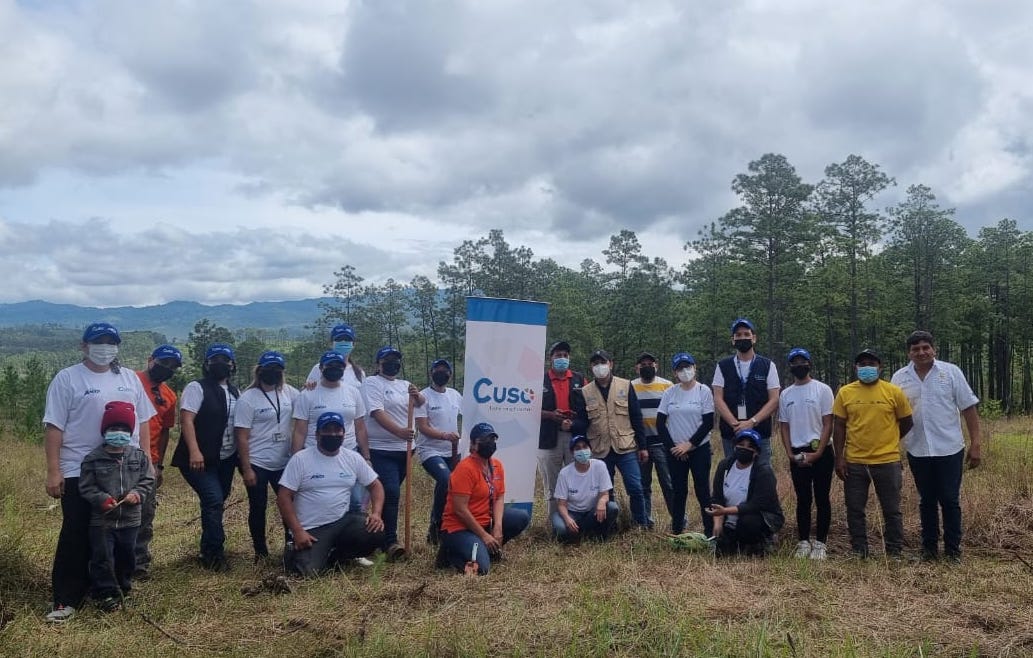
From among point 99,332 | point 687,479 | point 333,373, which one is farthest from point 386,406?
point 687,479

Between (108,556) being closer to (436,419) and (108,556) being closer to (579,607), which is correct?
(436,419)

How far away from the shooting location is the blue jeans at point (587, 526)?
20.9 feet

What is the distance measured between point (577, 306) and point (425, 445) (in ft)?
88.5

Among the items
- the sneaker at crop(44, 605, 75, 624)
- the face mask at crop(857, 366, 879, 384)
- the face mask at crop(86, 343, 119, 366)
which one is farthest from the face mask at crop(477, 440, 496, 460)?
the face mask at crop(857, 366, 879, 384)

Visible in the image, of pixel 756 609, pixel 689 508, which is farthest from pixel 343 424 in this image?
pixel 689 508

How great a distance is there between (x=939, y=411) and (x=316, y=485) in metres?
5.32

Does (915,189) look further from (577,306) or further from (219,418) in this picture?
(219,418)

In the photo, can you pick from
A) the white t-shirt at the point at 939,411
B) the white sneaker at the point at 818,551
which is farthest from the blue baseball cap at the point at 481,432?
the white t-shirt at the point at 939,411

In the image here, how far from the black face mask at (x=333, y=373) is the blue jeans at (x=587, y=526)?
253 cm

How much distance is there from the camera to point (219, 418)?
5703 mm

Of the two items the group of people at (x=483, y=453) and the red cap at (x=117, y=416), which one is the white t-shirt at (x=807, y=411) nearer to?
the group of people at (x=483, y=453)

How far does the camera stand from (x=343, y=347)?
626 cm

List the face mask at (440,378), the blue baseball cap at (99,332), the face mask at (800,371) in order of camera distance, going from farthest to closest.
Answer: the face mask at (440,378)
the face mask at (800,371)
the blue baseball cap at (99,332)

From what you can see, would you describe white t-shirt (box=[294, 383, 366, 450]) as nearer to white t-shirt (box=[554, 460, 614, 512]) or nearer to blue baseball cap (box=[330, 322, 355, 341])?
blue baseball cap (box=[330, 322, 355, 341])
